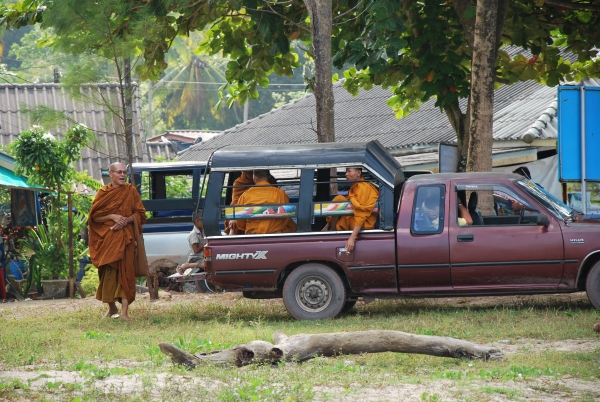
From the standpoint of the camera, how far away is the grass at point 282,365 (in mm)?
5863

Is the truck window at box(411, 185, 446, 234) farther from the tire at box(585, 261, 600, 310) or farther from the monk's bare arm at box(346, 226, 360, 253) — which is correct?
the tire at box(585, 261, 600, 310)

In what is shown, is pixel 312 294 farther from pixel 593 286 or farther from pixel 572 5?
pixel 572 5

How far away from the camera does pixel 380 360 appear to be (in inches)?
278

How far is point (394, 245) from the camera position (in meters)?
9.64

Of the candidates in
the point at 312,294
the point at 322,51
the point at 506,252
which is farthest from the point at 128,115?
the point at 506,252

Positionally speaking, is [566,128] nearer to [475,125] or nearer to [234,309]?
[475,125]

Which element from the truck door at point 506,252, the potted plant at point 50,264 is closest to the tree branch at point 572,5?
the truck door at point 506,252

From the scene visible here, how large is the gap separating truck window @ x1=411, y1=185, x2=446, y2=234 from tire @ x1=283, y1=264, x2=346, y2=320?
1.10 metres

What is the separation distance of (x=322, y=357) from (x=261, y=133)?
18.3m

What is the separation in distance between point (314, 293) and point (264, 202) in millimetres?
1203

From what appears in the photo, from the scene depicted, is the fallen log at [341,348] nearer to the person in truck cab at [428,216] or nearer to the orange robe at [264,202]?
the person in truck cab at [428,216]

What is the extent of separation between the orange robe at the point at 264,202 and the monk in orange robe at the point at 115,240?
4.98 feet

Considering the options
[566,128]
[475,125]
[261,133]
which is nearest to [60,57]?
[475,125]

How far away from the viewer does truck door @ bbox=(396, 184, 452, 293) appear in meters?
9.58
